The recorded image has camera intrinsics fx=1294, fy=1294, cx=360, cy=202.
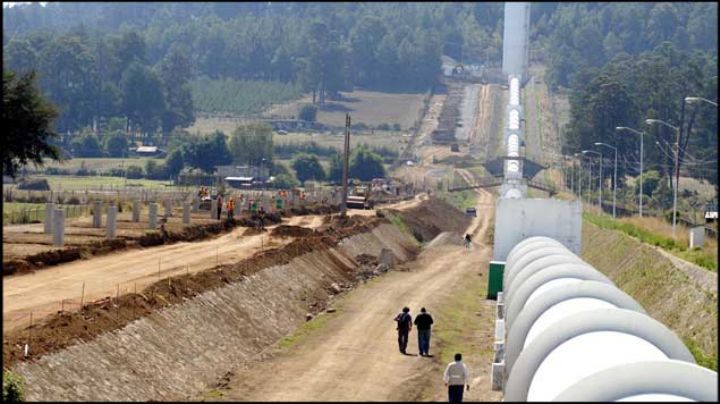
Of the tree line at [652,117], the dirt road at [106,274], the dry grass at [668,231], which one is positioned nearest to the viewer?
the dirt road at [106,274]

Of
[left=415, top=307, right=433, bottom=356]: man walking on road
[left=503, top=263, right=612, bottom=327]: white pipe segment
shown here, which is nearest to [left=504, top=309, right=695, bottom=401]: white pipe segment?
[left=503, top=263, right=612, bottom=327]: white pipe segment

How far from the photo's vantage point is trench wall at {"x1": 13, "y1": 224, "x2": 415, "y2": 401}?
25.5 meters

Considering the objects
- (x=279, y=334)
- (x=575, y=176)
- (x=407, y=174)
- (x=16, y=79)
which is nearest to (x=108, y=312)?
(x=279, y=334)

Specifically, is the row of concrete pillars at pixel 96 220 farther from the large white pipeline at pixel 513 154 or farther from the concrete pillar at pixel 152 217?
the large white pipeline at pixel 513 154

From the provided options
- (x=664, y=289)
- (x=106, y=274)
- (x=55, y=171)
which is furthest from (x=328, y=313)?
(x=55, y=171)

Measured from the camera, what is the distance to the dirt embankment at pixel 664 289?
3541 cm

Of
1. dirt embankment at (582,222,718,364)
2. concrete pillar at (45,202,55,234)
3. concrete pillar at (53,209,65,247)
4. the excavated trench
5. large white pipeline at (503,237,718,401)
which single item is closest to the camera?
large white pipeline at (503,237,718,401)

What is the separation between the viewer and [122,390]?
1038 inches

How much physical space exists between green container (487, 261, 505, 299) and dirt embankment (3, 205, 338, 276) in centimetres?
1390

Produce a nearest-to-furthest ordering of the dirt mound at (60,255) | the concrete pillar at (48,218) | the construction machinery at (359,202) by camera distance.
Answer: the dirt mound at (60,255) < the concrete pillar at (48,218) < the construction machinery at (359,202)

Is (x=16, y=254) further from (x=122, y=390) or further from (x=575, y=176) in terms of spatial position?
(x=575, y=176)

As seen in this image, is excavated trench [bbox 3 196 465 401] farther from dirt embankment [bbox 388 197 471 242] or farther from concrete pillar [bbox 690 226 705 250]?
dirt embankment [bbox 388 197 471 242]

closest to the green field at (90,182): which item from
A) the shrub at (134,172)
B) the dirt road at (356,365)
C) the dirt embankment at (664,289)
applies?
the shrub at (134,172)

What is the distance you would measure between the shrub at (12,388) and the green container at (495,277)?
31424 mm
